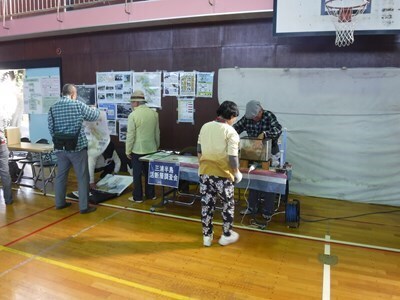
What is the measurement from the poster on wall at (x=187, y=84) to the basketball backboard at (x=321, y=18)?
5.72 feet

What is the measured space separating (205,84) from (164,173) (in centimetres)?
215

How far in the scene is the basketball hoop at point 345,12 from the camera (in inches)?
159

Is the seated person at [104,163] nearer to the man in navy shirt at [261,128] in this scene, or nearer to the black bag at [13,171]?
the black bag at [13,171]

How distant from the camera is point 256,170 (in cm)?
362

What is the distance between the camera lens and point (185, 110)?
5.82 meters

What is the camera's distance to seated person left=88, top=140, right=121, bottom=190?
5.09 m

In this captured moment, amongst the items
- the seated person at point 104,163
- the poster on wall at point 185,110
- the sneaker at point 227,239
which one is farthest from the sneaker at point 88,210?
the poster on wall at point 185,110

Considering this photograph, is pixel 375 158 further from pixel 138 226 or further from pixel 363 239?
pixel 138 226

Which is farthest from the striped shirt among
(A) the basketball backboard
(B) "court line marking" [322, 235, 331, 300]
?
(B) "court line marking" [322, 235, 331, 300]

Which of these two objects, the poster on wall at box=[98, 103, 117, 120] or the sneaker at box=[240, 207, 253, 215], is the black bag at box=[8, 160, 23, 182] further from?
the sneaker at box=[240, 207, 253, 215]

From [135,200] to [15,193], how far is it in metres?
2.04

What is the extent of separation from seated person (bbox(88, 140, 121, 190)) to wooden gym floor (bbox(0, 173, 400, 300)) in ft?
2.80

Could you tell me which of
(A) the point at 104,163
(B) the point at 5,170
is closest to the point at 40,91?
(A) the point at 104,163

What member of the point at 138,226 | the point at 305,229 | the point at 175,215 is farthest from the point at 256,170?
the point at 138,226
